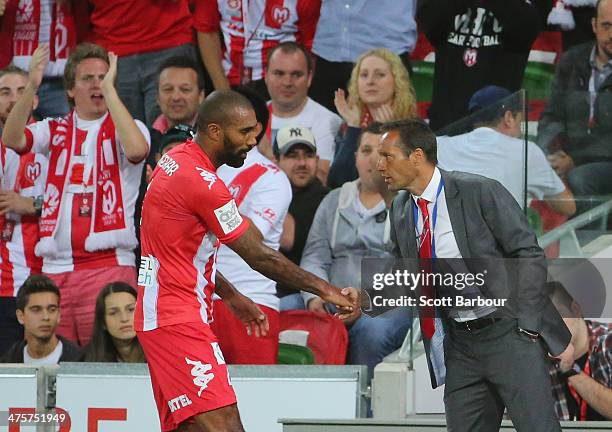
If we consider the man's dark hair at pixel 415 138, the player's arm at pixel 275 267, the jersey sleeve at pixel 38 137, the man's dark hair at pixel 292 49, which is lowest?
the player's arm at pixel 275 267

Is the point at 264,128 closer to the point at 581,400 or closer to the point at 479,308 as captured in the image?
the point at 479,308

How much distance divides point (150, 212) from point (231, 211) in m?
0.39

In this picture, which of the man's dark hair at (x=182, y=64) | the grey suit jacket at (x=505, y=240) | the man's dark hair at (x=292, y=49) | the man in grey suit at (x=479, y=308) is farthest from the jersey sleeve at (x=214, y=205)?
the man's dark hair at (x=292, y=49)

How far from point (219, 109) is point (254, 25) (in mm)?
4279

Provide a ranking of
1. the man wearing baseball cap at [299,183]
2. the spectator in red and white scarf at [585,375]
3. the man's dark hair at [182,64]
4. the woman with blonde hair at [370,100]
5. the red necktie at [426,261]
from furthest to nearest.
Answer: the man's dark hair at [182,64] → the woman with blonde hair at [370,100] → the man wearing baseball cap at [299,183] → the spectator in red and white scarf at [585,375] → the red necktie at [426,261]

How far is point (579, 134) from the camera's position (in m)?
8.63

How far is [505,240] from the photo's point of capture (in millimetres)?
6312

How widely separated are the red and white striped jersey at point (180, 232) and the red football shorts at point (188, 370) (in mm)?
62

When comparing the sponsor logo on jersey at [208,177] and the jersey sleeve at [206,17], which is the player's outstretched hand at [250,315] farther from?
the jersey sleeve at [206,17]

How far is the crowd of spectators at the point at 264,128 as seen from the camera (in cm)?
824

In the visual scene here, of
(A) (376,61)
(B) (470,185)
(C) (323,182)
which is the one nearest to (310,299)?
(C) (323,182)

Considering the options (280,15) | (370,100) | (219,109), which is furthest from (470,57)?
(219,109)

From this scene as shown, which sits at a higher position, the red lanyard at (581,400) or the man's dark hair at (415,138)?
the man's dark hair at (415,138)

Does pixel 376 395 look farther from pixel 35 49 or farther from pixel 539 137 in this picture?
pixel 35 49
